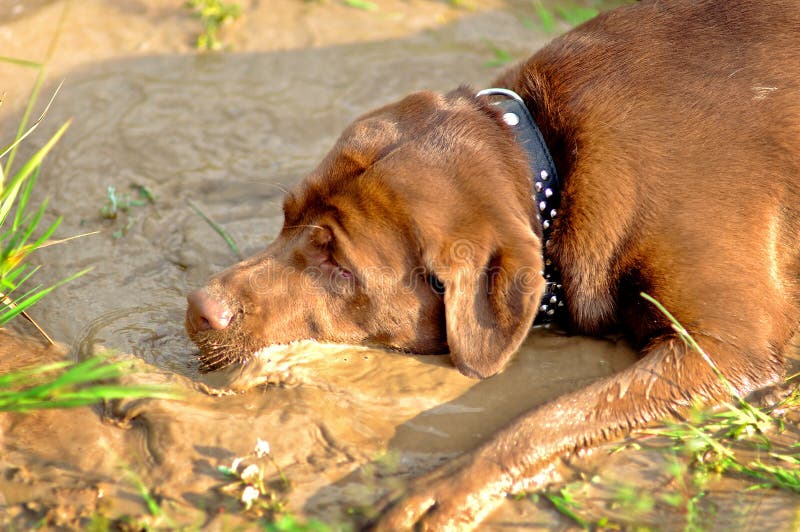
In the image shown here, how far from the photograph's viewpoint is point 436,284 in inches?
122

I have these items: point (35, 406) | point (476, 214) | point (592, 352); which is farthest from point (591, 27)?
point (35, 406)

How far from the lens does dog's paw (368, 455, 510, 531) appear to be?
8.62ft

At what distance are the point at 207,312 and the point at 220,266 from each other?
789 millimetres

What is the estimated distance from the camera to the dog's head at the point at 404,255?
2992mm

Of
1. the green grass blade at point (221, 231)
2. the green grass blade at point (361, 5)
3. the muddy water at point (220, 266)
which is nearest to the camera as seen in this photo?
the muddy water at point (220, 266)

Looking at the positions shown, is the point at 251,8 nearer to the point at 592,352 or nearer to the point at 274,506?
the point at 592,352

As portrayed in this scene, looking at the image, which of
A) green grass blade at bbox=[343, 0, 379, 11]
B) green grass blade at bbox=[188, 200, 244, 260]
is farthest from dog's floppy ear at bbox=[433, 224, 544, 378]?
green grass blade at bbox=[343, 0, 379, 11]

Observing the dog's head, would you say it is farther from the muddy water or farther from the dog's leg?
the dog's leg

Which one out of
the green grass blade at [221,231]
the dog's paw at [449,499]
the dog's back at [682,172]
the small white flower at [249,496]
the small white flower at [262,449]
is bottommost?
the green grass blade at [221,231]

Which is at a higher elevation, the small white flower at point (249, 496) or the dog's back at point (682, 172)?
the dog's back at point (682, 172)

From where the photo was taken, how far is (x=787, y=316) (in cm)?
317

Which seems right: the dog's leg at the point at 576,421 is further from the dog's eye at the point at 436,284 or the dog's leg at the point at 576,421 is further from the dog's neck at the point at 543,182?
the dog's eye at the point at 436,284

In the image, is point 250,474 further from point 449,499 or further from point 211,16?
point 211,16

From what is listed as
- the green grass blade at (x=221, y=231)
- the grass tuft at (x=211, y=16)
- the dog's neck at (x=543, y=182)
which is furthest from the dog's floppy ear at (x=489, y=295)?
the grass tuft at (x=211, y=16)
